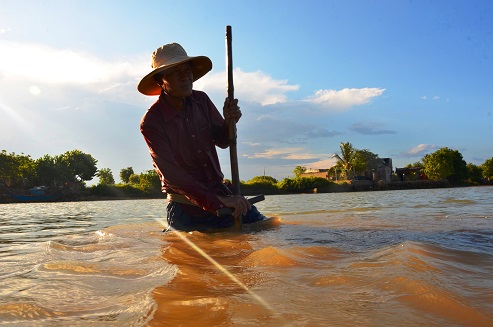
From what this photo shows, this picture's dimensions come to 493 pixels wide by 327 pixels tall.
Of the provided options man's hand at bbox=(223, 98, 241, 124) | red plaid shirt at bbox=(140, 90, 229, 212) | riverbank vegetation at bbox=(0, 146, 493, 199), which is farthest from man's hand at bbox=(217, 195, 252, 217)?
riverbank vegetation at bbox=(0, 146, 493, 199)

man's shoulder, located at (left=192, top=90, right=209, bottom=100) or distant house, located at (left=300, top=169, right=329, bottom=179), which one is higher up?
distant house, located at (left=300, top=169, right=329, bottom=179)

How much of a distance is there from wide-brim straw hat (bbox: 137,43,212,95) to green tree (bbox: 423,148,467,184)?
55.4 meters

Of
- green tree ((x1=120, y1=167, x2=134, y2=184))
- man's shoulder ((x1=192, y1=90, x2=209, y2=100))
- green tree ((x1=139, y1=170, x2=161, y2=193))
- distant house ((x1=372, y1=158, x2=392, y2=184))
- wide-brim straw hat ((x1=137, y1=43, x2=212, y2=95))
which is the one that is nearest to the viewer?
wide-brim straw hat ((x1=137, y1=43, x2=212, y2=95))

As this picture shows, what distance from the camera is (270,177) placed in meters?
54.4

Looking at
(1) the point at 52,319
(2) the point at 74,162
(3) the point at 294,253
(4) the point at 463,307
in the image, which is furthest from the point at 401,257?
(2) the point at 74,162

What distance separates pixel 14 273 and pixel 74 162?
A: 57.3 m

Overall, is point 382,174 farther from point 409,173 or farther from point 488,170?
point 488,170

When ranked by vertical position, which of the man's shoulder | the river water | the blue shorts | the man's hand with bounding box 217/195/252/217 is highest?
the man's shoulder

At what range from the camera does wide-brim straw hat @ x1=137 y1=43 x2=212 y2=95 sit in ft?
11.1

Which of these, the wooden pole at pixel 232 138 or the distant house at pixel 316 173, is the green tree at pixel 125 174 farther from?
the wooden pole at pixel 232 138

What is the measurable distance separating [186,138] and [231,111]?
1.61 ft

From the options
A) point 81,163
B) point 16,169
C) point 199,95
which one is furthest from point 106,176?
point 199,95

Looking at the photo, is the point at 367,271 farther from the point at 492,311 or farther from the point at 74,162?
the point at 74,162

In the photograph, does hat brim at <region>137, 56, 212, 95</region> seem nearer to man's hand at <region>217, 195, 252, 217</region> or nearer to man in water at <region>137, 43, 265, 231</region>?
man in water at <region>137, 43, 265, 231</region>
